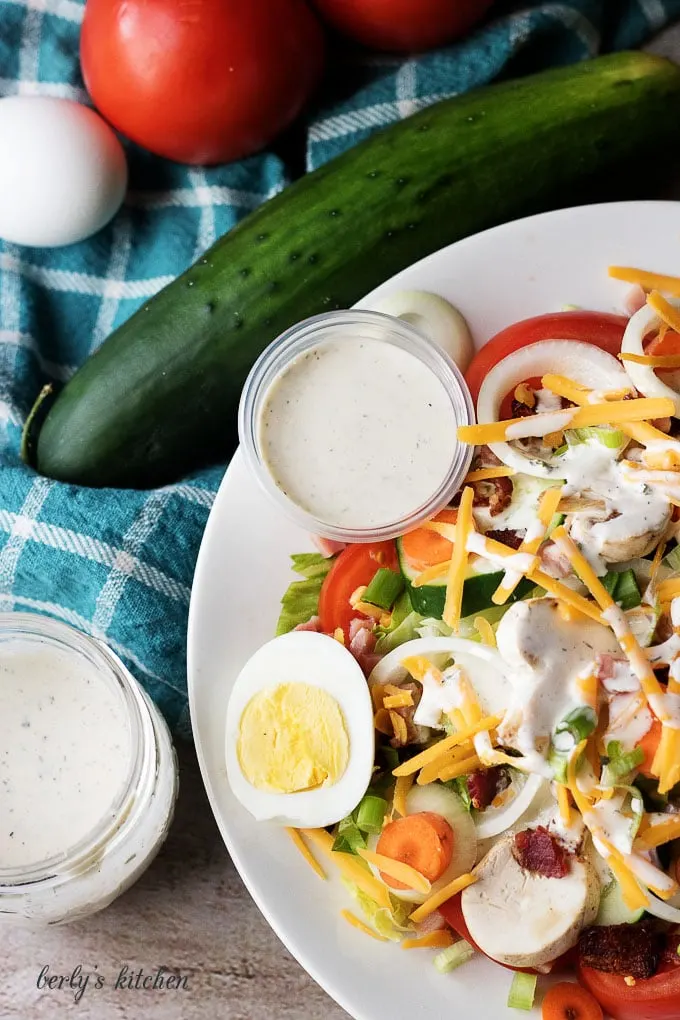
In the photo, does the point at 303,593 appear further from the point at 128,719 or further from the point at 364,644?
the point at 128,719

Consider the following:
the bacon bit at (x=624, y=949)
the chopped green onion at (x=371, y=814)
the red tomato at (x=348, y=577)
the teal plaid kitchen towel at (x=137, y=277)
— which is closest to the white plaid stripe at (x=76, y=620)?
the teal plaid kitchen towel at (x=137, y=277)

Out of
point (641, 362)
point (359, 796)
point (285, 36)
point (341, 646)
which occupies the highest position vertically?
point (285, 36)

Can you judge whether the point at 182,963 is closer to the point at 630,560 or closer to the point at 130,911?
the point at 130,911

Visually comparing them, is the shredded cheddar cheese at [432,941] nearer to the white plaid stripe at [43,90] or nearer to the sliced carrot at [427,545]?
the sliced carrot at [427,545]

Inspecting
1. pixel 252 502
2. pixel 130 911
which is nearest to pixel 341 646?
pixel 252 502

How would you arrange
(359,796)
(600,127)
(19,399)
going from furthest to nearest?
→ (19,399), (600,127), (359,796)

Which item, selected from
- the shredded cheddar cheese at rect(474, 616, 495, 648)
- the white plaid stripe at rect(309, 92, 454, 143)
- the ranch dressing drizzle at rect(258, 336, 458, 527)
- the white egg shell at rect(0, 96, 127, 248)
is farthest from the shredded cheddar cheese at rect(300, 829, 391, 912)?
the white plaid stripe at rect(309, 92, 454, 143)
